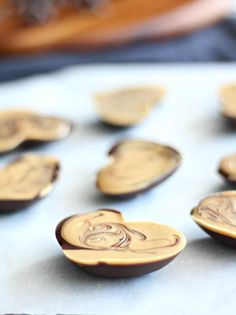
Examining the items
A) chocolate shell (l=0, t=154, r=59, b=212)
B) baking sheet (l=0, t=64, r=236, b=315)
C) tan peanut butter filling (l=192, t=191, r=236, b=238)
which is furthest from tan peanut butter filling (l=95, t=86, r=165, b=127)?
tan peanut butter filling (l=192, t=191, r=236, b=238)

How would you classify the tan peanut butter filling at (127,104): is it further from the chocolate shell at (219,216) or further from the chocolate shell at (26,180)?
the chocolate shell at (219,216)

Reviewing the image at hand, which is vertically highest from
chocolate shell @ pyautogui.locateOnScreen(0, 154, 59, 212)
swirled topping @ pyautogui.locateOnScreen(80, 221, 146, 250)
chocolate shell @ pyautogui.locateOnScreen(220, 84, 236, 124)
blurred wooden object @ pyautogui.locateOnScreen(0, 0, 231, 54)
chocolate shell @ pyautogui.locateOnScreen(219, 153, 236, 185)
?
blurred wooden object @ pyautogui.locateOnScreen(0, 0, 231, 54)

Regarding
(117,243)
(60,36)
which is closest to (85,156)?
(117,243)

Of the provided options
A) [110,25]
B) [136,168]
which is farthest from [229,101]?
[110,25]

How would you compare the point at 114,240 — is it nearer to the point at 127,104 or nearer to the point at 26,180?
the point at 26,180

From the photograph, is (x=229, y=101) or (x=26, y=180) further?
(x=229, y=101)

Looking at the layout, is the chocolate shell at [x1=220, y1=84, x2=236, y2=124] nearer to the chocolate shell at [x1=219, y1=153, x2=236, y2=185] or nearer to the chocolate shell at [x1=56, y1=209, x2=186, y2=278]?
the chocolate shell at [x1=219, y1=153, x2=236, y2=185]
